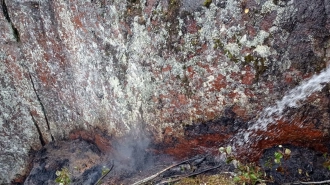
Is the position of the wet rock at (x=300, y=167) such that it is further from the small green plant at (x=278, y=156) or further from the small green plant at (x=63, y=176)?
the small green plant at (x=63, y=176)

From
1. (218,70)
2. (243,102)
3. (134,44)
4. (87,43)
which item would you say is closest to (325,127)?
(243,102)

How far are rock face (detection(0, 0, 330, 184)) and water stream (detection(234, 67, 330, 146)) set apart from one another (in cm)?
4

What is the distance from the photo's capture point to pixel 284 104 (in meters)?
1.87

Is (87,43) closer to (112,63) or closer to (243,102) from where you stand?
(112,63)

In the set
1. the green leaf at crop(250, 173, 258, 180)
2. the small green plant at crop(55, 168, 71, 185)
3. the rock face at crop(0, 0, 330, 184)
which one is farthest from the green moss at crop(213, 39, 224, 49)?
the small green plant at crop(55, 168, 71, 185)

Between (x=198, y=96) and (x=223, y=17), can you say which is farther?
(x=198, y=96)

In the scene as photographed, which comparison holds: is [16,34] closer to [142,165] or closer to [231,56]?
[142,165]

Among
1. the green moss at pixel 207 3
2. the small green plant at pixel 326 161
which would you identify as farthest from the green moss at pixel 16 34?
the small green plant at pixel 326 161

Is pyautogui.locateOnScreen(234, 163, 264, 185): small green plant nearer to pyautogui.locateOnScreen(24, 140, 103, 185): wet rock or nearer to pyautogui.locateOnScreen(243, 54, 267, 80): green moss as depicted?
pyautogui.locateOnScreen(243, 54, 267, 80): green moss

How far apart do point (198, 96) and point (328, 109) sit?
2.35 feet

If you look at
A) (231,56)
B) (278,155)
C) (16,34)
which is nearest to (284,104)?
(278,155)

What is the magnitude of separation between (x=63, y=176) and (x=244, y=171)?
1.33 metres

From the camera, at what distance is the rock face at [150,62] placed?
1722 mm

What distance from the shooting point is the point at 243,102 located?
6.32ft
